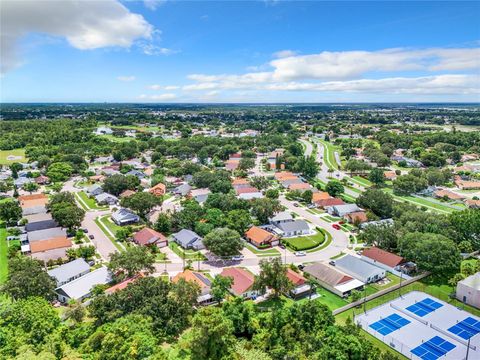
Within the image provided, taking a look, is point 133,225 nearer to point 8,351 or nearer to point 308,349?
point 8,351

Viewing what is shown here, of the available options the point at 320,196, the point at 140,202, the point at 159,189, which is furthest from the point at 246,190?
the point at 140,202

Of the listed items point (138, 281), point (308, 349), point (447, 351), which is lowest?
point (447, 351)

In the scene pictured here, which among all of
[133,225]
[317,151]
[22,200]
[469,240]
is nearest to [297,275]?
[469,240]

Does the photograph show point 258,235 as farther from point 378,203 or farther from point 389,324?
point 378,203

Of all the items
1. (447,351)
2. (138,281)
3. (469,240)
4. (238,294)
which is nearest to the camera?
(447,351)

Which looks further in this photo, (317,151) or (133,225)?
(317,151)

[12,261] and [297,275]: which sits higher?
[12,261]
